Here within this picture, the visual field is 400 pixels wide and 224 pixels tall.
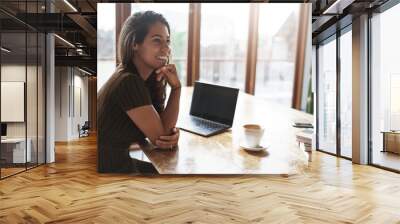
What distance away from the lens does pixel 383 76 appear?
6.02 metres

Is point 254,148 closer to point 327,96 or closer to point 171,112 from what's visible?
point 171,112

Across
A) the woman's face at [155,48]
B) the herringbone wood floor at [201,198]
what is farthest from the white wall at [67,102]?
the woman's face at [155,48]

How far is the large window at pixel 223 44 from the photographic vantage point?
498cm

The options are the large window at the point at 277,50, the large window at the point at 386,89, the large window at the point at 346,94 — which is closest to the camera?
the large window at the point at 277,50

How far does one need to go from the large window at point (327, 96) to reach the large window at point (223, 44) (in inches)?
148

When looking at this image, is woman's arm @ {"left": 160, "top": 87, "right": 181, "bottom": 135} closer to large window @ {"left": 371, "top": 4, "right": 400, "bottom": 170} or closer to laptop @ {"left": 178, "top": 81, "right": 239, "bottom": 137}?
laptop @ {"left": 178, "top": 81, "right": 239, "bottom": 137}

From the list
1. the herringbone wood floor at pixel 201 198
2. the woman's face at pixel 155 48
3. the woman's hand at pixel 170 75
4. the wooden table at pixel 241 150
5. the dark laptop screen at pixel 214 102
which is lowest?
the herringbone wood floor at pixel 201 198

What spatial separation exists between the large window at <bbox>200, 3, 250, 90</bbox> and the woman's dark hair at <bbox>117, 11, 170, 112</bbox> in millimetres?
609

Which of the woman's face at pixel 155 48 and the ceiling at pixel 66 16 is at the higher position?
the ceiling at pixel 66 16

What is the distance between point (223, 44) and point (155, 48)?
967 mm

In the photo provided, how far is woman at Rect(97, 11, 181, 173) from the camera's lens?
4.82 metres

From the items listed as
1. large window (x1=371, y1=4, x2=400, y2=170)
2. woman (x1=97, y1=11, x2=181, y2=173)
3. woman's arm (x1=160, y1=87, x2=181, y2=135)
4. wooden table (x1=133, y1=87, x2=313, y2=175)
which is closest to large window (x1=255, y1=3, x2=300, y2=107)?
wooden table (x1=133, y1=87, x2=313, y2=175)

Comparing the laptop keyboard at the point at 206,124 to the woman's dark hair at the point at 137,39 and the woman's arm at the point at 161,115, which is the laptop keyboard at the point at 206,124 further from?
the woman's dark hair at the point at 137,39

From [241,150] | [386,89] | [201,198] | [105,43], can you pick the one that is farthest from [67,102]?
[386,89]
